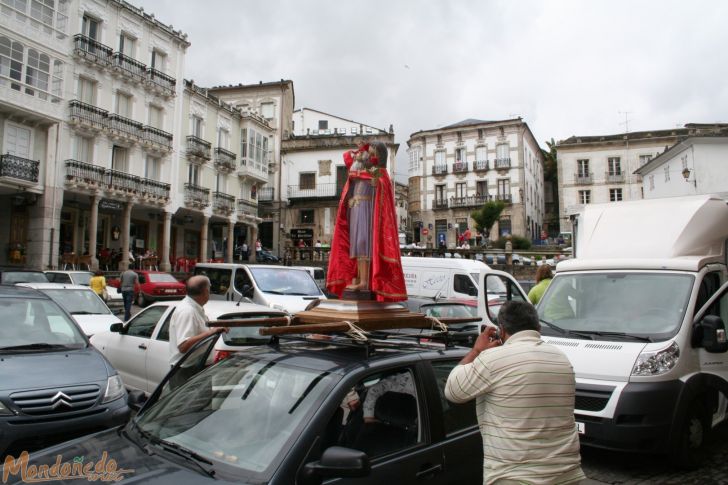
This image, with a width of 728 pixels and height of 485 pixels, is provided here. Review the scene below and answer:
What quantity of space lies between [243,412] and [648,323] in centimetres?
480

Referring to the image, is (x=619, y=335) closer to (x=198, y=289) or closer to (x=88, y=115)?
(x=198, y=289)

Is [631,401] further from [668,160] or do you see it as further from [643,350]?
[668,160]

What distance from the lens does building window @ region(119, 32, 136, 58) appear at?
2688cm

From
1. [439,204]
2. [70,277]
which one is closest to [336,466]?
[70,277]

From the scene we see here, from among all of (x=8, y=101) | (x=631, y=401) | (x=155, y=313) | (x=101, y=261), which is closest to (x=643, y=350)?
(x=631, y=401)

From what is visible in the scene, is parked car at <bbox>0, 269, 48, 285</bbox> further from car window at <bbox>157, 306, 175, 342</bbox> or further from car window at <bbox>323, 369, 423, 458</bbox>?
car window at <bbox>323, 369, 423, 458</bbox>

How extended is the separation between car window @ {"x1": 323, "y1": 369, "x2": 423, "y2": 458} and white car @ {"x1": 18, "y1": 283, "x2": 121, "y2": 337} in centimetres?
757

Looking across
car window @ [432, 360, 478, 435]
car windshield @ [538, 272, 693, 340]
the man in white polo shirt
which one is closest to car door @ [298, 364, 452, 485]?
car window @ [432, 360, 478, 435]

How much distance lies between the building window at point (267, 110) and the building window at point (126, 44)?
14.7m

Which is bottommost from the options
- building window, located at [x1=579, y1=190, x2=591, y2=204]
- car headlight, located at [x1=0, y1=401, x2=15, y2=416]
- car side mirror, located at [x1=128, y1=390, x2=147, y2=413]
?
car headlight, located at [x1=0, y1=401, x2=15, y2=416]

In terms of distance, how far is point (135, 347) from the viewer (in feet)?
22.7

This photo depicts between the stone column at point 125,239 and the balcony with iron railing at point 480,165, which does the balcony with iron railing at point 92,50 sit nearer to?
the stone column at point 125,239

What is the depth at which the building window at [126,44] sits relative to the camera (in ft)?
88.2

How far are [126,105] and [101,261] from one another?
322 inches
